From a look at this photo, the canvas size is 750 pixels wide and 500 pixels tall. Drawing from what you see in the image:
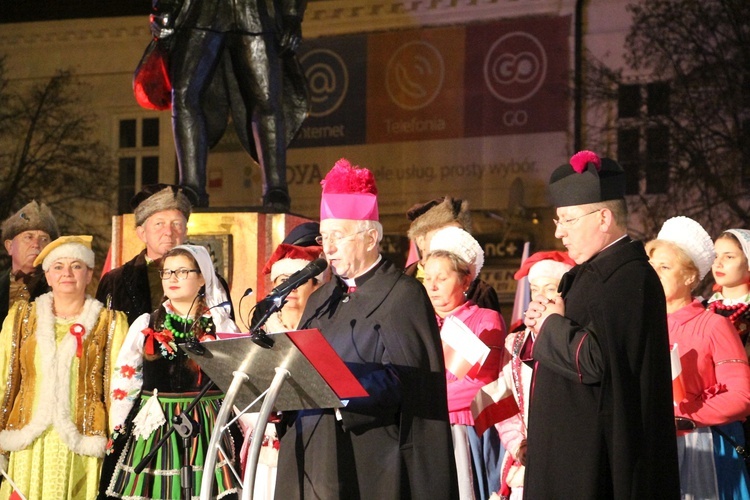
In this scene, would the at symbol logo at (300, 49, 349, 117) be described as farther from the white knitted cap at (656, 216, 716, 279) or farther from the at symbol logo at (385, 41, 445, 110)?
the white knitted cap at (656, 216, 716, 279)

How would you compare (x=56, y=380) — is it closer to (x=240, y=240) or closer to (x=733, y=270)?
(x=240, y=240)

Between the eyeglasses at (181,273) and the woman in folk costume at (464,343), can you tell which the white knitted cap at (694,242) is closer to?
the woman in folk costume at (464,343)

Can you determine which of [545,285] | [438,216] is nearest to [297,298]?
[545,285]

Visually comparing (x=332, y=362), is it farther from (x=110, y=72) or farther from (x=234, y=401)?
(x=110, y=72)

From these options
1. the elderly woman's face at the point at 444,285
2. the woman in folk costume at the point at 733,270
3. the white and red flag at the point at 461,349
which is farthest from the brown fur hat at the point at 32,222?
the woman in folk costume at the point at 733,270

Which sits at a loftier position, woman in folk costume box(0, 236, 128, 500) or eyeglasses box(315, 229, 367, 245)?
eyeglasses box(315, 229, 367, 245)

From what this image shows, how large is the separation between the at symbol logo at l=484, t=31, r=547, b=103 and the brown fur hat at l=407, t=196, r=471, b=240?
1007 cm

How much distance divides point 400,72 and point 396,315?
46.6ft

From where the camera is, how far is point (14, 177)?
1988 cm

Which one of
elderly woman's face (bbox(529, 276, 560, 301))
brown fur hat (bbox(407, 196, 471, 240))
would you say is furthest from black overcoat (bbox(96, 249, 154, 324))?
elderly woman's face (bbox(529, 276, 560, 301))

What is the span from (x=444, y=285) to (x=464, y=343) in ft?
2.26

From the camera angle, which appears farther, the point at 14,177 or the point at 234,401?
the point at 14,177

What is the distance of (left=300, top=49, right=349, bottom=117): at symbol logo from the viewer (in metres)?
18.8

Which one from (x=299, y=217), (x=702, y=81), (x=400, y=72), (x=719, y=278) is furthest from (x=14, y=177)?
(x=719, y=278)
